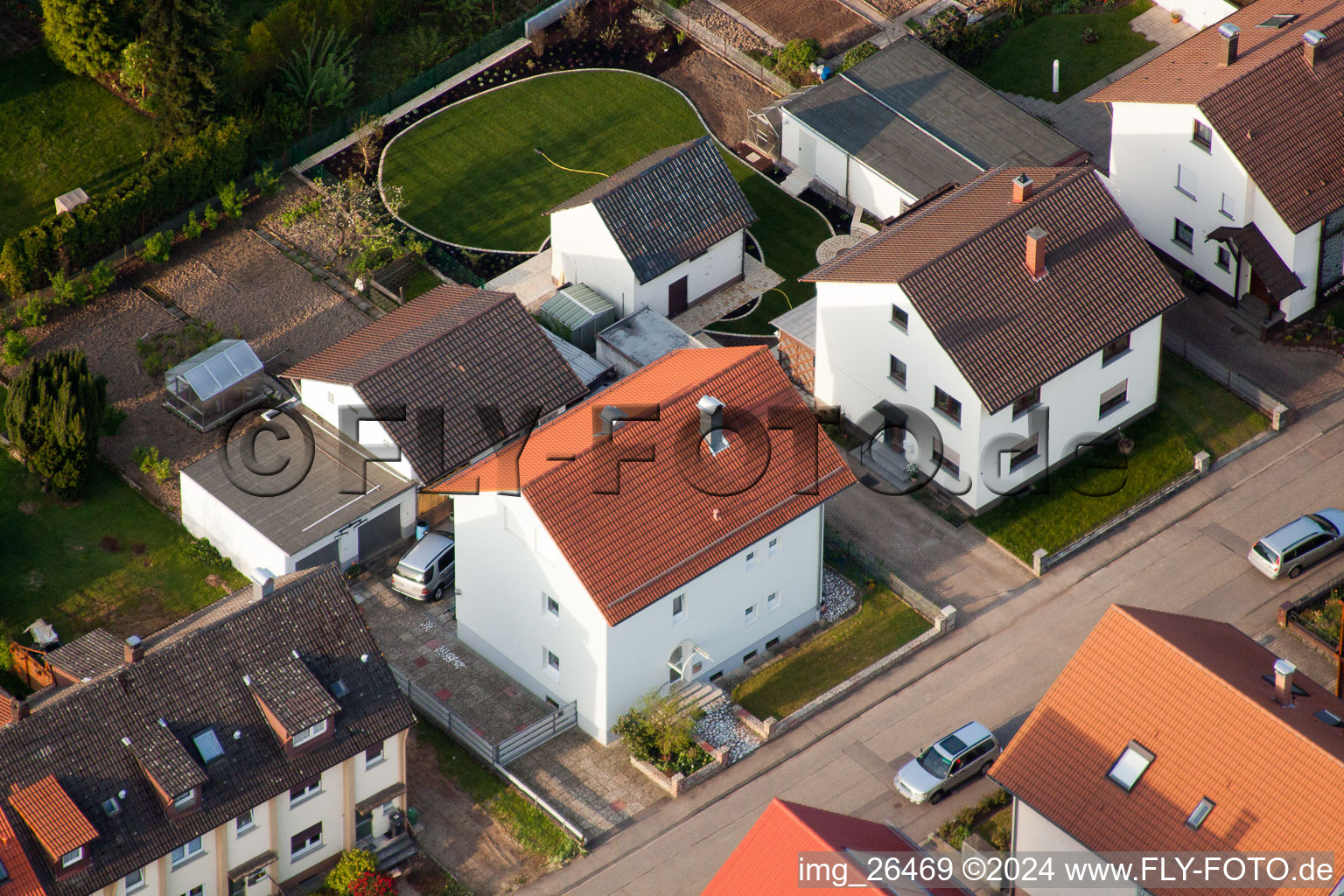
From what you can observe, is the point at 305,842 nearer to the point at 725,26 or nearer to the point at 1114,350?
the point at 1114,350

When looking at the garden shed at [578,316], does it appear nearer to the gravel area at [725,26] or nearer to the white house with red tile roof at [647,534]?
the white house with red tile roof at [647,534]

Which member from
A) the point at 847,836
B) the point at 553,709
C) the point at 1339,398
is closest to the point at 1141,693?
the point at 847,836

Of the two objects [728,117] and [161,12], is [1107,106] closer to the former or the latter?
[728,117]

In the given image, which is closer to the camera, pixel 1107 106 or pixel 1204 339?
pixel 1204 339

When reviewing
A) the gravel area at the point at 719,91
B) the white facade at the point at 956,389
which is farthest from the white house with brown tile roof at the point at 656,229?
the gravel area at the point at 719,91

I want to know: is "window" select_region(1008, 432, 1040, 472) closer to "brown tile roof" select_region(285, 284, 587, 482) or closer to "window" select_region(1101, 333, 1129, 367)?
"window" select_region(1101, 333, 1129, 367)
